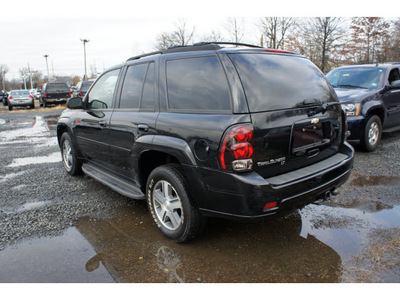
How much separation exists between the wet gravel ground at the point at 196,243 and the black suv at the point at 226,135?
36 centimetres

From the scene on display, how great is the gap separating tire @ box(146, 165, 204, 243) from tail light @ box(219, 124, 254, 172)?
584 mm

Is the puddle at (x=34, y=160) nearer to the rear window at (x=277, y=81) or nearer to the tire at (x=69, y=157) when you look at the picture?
the tire at (x=69, y=157)

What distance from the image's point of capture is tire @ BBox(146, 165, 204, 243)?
9.16 feet

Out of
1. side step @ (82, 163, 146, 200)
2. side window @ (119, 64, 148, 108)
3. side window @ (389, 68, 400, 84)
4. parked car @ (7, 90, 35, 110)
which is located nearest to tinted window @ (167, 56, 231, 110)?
side window @ (119, 64, 148, 108)

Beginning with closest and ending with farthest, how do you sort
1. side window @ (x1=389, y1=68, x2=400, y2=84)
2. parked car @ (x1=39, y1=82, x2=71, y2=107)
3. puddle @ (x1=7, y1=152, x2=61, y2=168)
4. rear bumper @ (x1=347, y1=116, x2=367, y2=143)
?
rear bumper @ (x1=347, y1=116, x2=367, y2=143), puddle @ (x1=7, y1=152, x2=61, y2=168), side window @ (x1=389, y1=68, x2=400, y2=84), parked car @ (x1=39, y1=82, x2=71, y2=107)

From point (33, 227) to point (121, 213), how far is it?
1.00 m

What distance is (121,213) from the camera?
384 cm

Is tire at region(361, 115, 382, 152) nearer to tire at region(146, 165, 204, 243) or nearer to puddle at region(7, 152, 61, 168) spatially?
tire at region(146, 165, 204, 243)

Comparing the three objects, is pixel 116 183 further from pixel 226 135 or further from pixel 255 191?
pixel 255 191

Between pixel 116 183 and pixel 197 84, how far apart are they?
1817 mm

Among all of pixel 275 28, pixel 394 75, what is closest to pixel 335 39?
pixel 275 28

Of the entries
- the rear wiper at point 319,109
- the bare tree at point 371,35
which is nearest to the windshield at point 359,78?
the rear wiper at point 319,109

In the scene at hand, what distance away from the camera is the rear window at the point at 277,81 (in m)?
2.58

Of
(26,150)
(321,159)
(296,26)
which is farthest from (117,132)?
(296,26)
